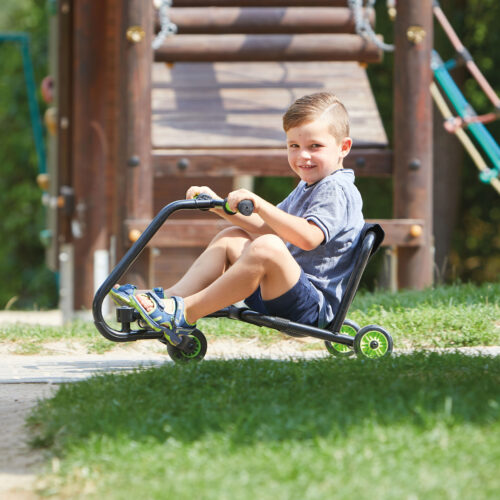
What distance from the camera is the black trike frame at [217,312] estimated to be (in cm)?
396

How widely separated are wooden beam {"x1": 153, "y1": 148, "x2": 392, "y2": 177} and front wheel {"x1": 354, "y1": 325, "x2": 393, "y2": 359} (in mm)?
3363

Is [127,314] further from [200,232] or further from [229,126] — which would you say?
[229,126]

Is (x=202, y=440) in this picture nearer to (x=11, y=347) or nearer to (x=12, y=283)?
(x=11, y=347)

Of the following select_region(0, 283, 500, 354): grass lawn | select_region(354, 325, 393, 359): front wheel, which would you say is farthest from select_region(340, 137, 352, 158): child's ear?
select_region(0, 283, 500, 354): grass lawn

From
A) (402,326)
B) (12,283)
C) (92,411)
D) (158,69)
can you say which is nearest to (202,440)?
(92,411)

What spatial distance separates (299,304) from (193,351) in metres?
0.56

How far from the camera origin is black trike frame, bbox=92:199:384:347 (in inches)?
156

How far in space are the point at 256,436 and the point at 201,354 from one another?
5.03 feet

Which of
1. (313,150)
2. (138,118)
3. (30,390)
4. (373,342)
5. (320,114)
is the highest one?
(320,114)

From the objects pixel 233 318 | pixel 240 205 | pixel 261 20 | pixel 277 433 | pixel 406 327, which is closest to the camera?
pixel 277 433

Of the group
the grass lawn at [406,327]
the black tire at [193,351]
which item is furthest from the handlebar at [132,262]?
the grass lawn at [406,327]

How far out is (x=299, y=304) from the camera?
4090 mm

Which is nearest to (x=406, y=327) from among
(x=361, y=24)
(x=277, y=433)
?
(x=277, y=433)

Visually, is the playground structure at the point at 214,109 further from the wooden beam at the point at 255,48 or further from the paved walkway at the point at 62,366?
the paved walkway at the point at 62,366
